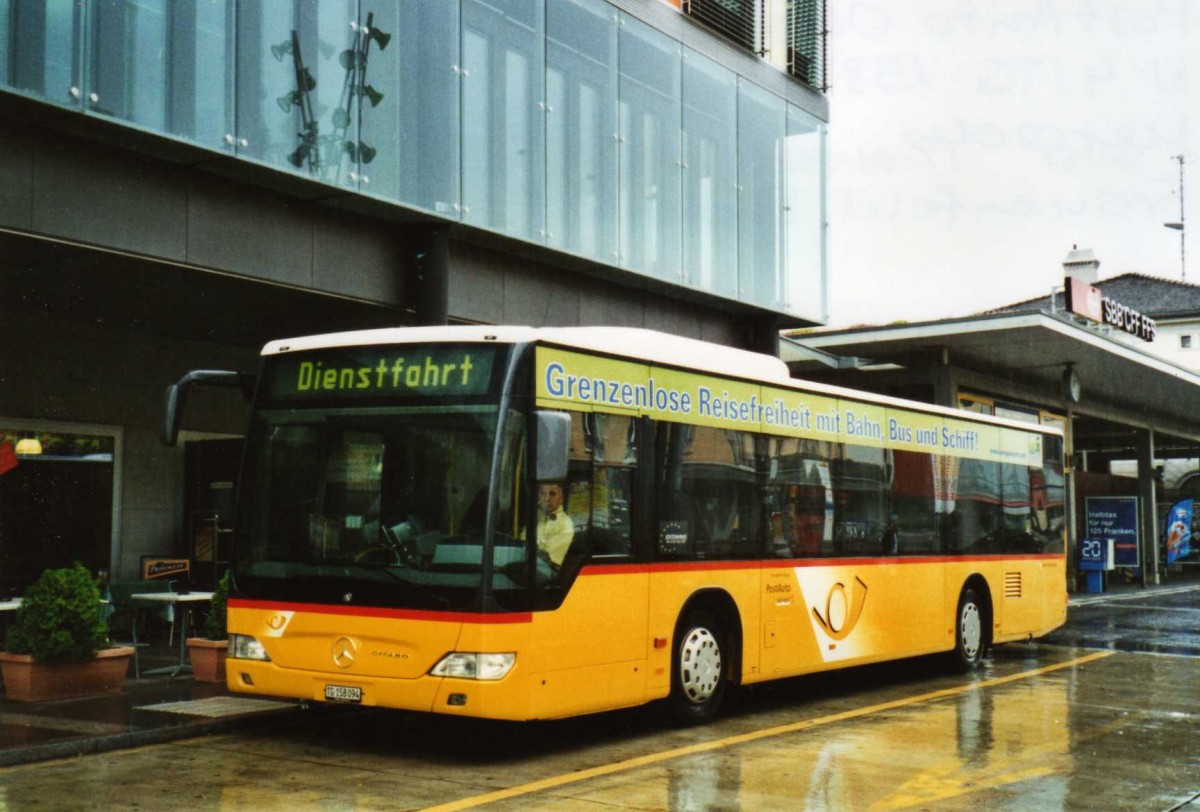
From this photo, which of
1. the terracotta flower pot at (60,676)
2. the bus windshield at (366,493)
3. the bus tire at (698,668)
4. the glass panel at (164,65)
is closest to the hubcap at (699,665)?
the bus tire at (698,668)

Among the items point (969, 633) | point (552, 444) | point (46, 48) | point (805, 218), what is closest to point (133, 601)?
point (46, 48)

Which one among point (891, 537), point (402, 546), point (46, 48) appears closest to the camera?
point (402, 546)

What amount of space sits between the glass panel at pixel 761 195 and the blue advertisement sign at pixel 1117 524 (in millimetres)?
18073

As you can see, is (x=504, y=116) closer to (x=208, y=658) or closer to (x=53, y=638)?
(x=208, y=658)

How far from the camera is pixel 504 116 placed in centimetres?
1609

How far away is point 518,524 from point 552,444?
59 cm

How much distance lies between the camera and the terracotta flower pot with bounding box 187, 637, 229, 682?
506 inches

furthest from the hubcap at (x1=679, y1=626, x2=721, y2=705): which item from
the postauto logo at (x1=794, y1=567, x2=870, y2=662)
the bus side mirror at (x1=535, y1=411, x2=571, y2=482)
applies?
the bus side mirror at (x1=535, y1=411, x2=571, y2=482)

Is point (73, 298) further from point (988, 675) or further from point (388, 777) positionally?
point (988, 675)

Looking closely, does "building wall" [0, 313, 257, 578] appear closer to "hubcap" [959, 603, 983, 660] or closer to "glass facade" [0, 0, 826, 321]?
"glass facade" [0, 0, 826, 321]

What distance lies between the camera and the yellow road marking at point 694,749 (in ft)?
26.7

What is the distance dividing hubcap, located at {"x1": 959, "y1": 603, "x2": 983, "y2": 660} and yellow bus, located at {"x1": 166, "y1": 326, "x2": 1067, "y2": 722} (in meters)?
3.93

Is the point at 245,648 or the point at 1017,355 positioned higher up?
the point at 1017,355

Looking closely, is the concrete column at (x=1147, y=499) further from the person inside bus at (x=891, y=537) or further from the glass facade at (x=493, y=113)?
the person inside bus at (x=891, y=537)
